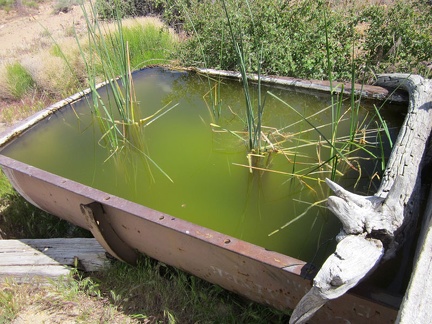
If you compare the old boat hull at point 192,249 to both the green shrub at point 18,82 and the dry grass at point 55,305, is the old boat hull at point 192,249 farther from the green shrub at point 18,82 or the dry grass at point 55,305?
the green shrub at point 18,82

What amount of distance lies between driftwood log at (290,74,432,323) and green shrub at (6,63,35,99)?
4.16 metres

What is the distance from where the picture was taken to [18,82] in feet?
14.5

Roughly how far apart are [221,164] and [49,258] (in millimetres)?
1074

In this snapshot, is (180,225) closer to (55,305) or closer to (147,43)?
(55,305)

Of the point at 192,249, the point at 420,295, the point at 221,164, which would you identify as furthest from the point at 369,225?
the point at 221,164

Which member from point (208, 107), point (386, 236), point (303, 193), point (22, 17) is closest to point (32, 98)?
point (208, 107)

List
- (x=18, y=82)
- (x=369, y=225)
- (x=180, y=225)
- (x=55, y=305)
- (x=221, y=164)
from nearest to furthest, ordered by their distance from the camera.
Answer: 1. (x=369, y=225)
2. (x=180, y=225)
3. (x=55, y=305)
4. (x=221, y=164)
5. (x=18, y=82)

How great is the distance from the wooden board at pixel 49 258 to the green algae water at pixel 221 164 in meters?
0.34

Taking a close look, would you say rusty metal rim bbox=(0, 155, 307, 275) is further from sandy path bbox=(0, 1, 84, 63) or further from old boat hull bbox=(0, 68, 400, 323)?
sandy path bbox=(0, 1, 84, 63)

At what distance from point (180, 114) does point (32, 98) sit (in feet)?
7.52

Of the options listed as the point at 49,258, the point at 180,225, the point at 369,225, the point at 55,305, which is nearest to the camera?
the point at 369,225

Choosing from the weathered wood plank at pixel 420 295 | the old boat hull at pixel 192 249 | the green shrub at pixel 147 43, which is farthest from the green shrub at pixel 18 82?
the weathered wood plank at pixel 420 295

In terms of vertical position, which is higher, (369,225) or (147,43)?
(147,43)

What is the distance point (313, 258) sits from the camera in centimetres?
159
